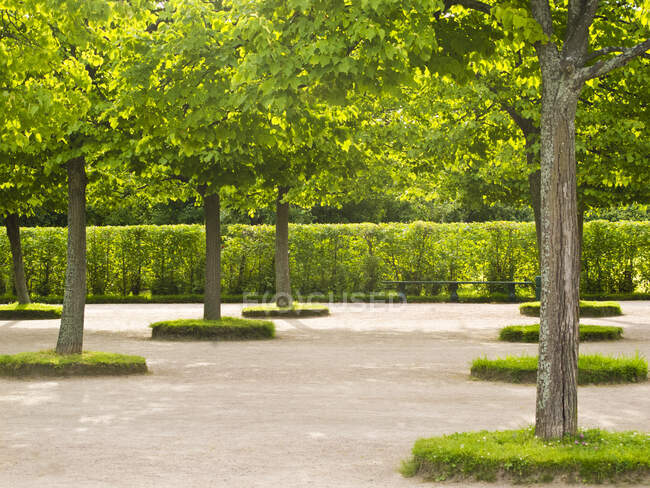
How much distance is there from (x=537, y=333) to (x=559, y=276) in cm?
891

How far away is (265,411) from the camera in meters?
8.58

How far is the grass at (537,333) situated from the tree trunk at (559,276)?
881 cm

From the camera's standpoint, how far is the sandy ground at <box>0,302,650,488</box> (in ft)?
20.3

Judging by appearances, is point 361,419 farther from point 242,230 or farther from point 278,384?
point 242,230

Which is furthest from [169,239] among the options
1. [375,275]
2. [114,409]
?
[114,409]

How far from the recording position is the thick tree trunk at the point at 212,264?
16.8 metres

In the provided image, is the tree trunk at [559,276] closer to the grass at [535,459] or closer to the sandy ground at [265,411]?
the grass at [535,459]

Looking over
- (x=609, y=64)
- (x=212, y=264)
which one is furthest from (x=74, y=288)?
(x=609, y=64)

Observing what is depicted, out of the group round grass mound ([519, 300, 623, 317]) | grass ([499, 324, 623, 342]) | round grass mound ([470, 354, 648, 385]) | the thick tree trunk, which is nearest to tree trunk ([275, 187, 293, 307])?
the thick tree trunk

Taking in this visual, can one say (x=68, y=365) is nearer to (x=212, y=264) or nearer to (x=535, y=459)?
(x=212, y=264)

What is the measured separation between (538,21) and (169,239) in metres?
23.6

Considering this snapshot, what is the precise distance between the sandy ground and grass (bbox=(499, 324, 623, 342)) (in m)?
0.35

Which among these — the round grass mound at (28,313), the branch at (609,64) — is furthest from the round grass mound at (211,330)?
the branch at (609,64)

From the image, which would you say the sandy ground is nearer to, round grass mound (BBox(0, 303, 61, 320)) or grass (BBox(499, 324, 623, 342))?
grass (BBox(499, 324, 623, 342))
